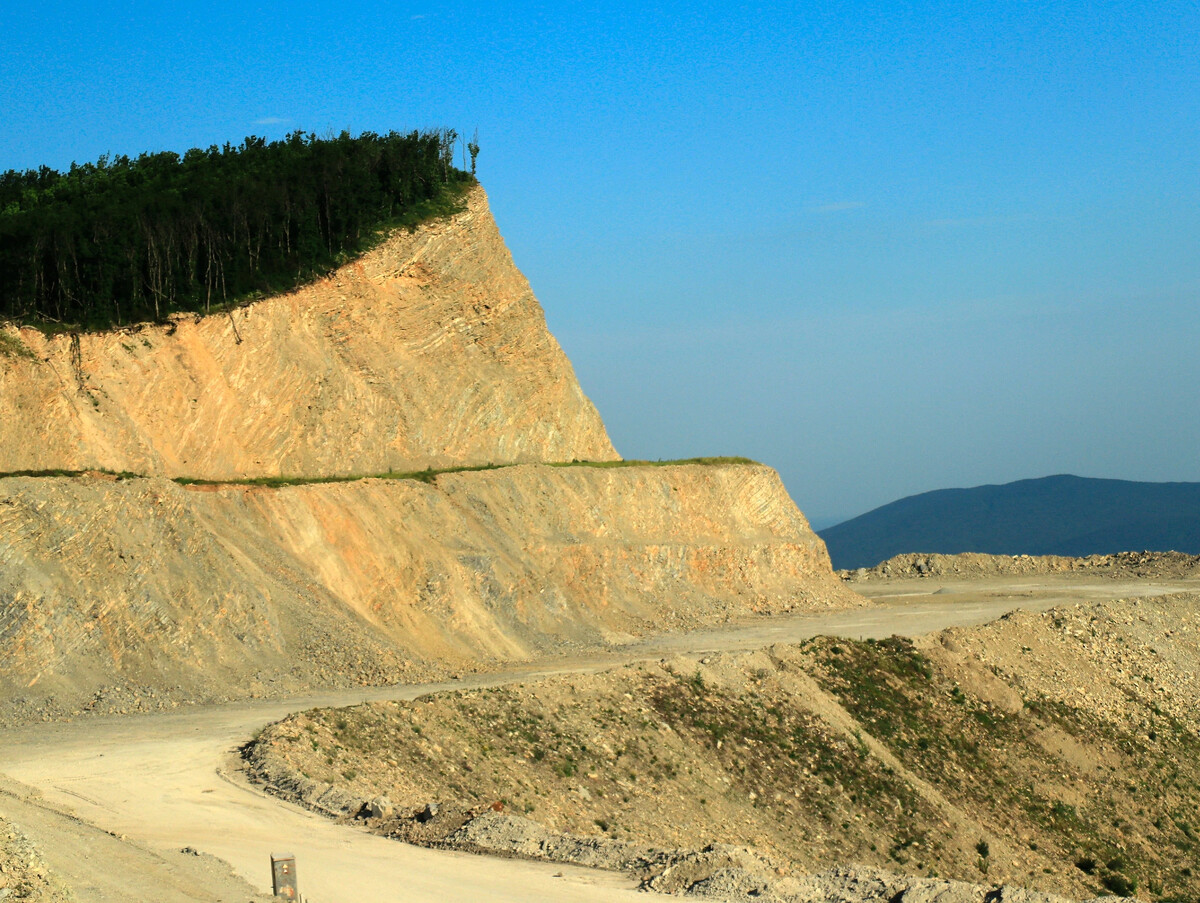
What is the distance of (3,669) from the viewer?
27.4 metres

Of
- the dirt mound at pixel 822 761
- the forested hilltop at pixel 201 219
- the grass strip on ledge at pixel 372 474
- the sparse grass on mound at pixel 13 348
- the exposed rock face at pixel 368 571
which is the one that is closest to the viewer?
the dirt mound at pixel 822 761

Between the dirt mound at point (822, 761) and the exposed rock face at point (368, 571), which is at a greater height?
the exposed rock face at point (368, 571)

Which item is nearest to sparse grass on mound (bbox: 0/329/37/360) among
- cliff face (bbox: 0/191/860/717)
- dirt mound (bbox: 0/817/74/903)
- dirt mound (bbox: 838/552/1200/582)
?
cliff face (bbox: 0/191/860/717)

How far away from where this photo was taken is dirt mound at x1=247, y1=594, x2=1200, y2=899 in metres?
22.6

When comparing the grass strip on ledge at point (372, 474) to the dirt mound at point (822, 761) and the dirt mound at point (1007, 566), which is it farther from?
the dirt mound at point (1007, 566)

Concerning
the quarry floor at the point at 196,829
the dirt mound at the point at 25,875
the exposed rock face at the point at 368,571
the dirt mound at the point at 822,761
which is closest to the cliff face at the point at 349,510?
the exposed rock face at the point at 368,571

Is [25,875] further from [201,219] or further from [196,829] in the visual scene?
[201,219]

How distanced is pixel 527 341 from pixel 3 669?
29677mm

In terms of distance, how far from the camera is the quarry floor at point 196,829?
15.3m

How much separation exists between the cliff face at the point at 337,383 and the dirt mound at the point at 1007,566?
65.3ft

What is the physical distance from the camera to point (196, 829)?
18.5 metres

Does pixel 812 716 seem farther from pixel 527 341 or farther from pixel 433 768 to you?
pixel 527 341

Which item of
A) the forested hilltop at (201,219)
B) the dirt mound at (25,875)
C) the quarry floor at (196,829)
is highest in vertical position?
the forested hilltop at (201,219)

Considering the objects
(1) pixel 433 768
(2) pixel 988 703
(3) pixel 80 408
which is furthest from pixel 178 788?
(2) pixel 988 703
